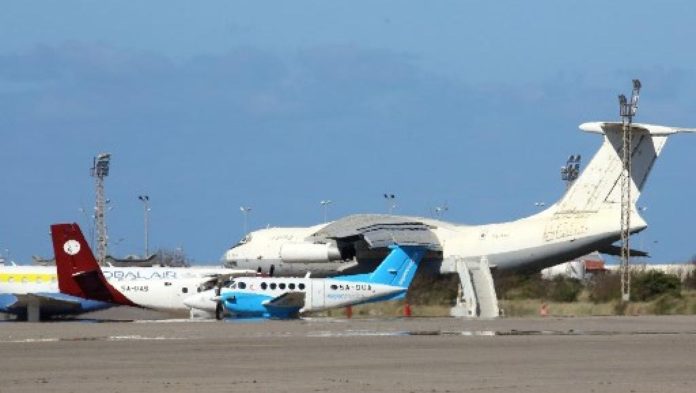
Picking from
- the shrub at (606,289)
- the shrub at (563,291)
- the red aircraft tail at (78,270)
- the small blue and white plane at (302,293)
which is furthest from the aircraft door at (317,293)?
→ the shrub at (563,291)

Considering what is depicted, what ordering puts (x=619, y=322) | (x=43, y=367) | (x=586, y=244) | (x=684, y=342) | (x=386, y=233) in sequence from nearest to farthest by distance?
(x=43, y=367) < (x=684, y=342) < (x=619, y=322) < (x=586, y=244) < (x=386, y=233)

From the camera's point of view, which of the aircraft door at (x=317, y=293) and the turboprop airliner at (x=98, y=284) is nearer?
the turboprop airliner at (x=98, y=284)

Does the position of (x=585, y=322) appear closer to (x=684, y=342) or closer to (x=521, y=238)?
(x=684, y=342)

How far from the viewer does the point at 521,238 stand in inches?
2702

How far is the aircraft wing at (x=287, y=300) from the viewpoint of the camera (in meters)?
51.6

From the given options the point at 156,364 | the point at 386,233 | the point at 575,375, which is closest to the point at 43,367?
the point at 156,364

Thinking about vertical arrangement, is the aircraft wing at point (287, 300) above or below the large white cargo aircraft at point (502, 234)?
below

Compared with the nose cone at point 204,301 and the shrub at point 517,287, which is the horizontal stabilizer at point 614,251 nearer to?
the shrub at point 517,287

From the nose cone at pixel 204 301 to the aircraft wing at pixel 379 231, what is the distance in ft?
70.0

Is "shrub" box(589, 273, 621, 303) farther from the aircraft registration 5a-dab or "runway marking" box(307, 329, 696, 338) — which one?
"runway marking" box(307, 329, 696, 338)

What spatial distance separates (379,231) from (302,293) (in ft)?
74.1

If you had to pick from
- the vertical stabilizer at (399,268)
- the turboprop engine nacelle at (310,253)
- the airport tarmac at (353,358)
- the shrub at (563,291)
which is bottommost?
the airport tarmac at (353,358)

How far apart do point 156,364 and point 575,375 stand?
24.8 ft

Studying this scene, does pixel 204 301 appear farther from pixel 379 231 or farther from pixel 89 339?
pixel 379 231
